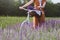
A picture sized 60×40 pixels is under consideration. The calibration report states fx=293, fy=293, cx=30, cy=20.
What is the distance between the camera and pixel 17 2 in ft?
80.0

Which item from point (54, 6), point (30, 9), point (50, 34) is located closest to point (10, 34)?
point (50, 34)

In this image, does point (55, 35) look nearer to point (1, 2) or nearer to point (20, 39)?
point (20, 39)

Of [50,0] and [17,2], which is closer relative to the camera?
[17,2]

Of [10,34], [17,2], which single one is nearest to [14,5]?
[17,2]

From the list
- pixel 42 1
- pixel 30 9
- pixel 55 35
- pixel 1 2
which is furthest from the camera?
pixel 1 2

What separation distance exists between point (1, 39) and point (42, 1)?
303cm

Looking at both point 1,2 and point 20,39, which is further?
point 1,2

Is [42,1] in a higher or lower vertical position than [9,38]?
higher

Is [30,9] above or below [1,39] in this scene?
above

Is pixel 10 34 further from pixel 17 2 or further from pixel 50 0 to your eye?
pixel 50 0

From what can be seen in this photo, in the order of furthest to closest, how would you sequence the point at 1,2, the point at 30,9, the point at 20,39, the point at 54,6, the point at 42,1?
the point at 54,6 < the point at 1,2 < the point at 42,1 < the point at 30,9 < the point at 20,39

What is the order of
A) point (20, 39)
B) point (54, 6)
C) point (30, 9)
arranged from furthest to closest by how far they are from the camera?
point (54, 6)
point (30, 9)
point (20, 39)

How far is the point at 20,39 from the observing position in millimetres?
4535

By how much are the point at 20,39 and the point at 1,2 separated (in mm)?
19020
